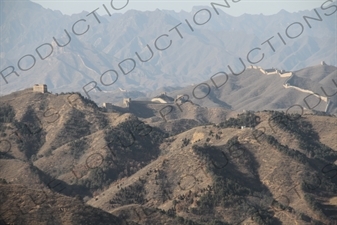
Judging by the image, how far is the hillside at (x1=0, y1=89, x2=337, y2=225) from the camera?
6116cm

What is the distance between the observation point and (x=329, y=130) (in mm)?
102938

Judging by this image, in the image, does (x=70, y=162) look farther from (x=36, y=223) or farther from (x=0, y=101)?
(x=36, y=223)

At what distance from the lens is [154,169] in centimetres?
8012

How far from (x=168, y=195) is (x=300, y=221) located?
1498 centimetres

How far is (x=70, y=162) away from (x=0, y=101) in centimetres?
3061

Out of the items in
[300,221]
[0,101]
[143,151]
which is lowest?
[300,221]

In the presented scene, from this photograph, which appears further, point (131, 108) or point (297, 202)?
point (131, 108)

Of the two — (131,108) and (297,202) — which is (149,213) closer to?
(297,202)

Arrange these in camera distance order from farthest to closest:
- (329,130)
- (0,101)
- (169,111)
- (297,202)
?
(169,111) < (0,101) < (329,130) < (297,202)

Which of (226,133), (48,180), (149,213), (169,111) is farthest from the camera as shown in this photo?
(169,111)

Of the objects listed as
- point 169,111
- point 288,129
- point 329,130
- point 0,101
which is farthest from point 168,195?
point 169,111

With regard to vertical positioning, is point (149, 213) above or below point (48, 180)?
below

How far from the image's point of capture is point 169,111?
151 metres

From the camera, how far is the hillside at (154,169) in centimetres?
6116
